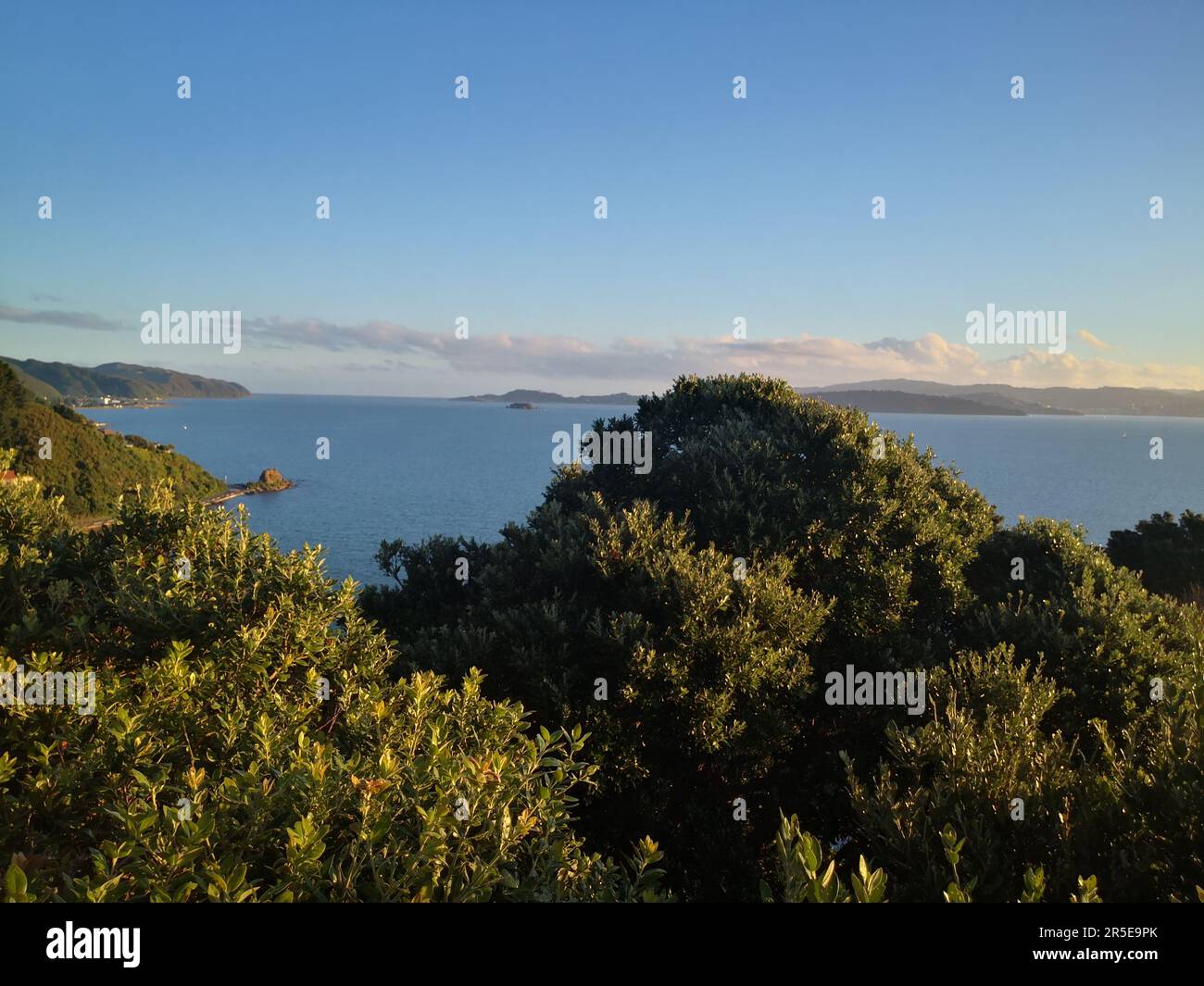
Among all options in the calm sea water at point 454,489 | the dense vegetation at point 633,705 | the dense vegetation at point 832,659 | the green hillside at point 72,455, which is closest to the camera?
the dense vegetation at point 633,705

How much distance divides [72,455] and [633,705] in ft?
345

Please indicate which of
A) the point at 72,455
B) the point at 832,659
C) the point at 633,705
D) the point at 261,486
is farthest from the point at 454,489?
the point at 633,705

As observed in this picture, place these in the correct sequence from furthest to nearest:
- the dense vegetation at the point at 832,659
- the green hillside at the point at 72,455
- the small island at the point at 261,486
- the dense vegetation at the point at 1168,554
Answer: the small island at the point at 261,486 < the green hillside at the point at 72,455 < the dense vegetation at the point at 1168,554 < the dense vegetation at the point at 832,659

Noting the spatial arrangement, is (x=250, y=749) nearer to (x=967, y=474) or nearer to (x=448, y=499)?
(x=448, y=499)

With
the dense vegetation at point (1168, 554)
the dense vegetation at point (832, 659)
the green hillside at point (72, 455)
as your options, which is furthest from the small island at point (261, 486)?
the dense vegetation at point (1168, 554)

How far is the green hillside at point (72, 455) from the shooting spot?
8169 centimetres

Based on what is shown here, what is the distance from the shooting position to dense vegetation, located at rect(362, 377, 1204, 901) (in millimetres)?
7301

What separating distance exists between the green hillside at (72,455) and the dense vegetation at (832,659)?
7492 centimetres

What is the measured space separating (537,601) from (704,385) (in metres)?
10.9

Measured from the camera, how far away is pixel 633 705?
12.5 metres

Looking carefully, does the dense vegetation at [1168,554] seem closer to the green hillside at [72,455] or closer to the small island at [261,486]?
the green hillside at [72,455]

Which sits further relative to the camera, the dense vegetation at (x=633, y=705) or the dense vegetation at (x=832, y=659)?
the dense vegetation at (x=832, y=659)

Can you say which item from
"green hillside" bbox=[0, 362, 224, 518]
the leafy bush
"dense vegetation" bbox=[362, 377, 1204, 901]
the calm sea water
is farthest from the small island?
the leafy bush

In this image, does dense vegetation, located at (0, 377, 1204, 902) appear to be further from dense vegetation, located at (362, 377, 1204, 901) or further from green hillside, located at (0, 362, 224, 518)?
green hillside, located at (0, 362, 224, 518)
